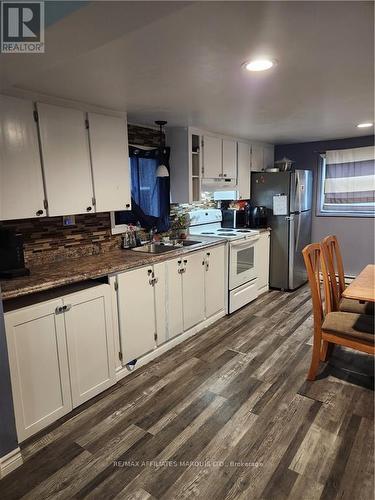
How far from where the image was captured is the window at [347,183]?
14.8ft

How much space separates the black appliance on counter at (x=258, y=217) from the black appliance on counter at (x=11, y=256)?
3.12 metres

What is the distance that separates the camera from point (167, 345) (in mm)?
2975

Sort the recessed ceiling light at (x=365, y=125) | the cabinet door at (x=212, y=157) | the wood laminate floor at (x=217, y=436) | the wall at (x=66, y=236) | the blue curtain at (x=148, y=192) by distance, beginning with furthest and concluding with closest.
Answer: the cabinet door at (x=212, y=157) → the recessed ceiling light at (x=365, y=125) → the blue curtain at (x=148, y=192) → the wall at (x=66, y=236) → the wood laminate floor at (x=217, y=436)

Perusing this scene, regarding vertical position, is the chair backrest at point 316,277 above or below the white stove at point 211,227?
below

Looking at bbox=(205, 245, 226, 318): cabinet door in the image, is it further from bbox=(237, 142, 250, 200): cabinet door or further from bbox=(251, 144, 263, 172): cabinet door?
bbox=(251, 144, 263, 172): cabinet door

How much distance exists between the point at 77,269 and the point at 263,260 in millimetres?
2809

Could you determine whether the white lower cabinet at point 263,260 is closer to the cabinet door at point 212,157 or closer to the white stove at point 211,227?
the white stove at point 211,227

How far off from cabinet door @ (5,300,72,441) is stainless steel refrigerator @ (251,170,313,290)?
10.7 ft

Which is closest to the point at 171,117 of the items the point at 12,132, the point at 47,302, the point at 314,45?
the point at 12,132

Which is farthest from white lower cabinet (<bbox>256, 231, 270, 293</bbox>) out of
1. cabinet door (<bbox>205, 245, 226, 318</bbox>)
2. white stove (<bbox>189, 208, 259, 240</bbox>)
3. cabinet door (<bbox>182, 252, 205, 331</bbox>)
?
cabinet door (<bbox>182, 252, 205, 331</bbox>)

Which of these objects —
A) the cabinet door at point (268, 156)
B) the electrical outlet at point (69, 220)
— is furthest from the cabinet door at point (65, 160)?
the cabinet door at point (268, 156)

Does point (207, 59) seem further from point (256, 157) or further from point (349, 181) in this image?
point (349, 181)

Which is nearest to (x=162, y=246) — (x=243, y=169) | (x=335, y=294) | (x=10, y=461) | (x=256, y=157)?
(x=335, y=294)

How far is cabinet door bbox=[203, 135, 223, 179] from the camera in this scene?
368 centimetres
